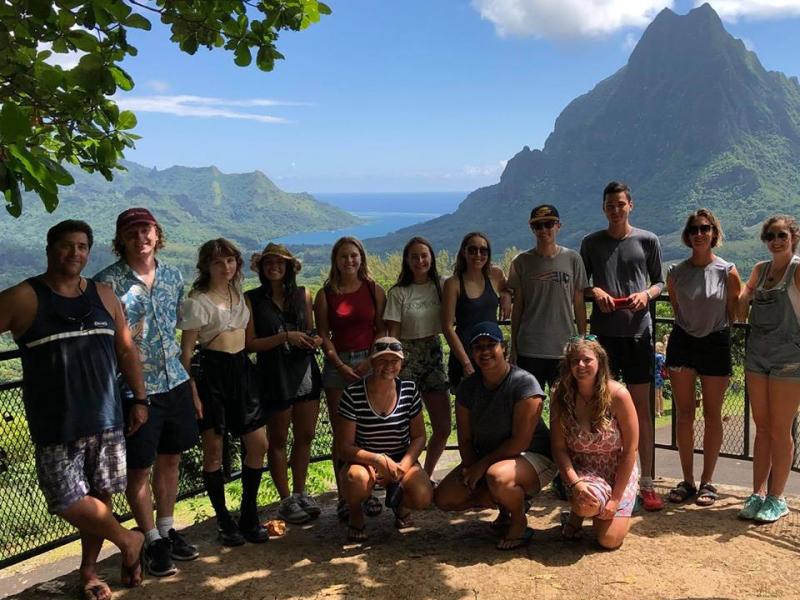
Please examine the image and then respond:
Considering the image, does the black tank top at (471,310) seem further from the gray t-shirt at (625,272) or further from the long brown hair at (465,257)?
the gray t-shirt at (625,272)

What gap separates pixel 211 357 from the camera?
167 inches

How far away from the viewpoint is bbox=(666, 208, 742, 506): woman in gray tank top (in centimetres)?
469

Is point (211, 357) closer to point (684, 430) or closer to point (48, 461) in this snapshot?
point (48, 461)

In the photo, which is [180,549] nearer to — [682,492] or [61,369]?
[61,369]

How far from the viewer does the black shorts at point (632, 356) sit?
488 centimetres

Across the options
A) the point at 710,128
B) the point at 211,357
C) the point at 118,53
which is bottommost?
the point at 211,357

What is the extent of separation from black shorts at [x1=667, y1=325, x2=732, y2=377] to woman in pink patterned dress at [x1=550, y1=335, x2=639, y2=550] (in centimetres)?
80

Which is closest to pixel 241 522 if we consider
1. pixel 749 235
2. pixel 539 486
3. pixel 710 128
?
pixel 539 486

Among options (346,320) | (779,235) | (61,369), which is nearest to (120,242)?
(61,369)

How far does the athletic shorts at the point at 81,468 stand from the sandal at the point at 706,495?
3.76 m

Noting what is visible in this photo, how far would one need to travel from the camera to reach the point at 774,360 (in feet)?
14.5

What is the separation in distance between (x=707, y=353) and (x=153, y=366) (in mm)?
3532

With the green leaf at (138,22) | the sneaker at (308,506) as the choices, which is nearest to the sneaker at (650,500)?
the sneaker at (308,506)

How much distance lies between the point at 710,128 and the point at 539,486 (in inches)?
8648
